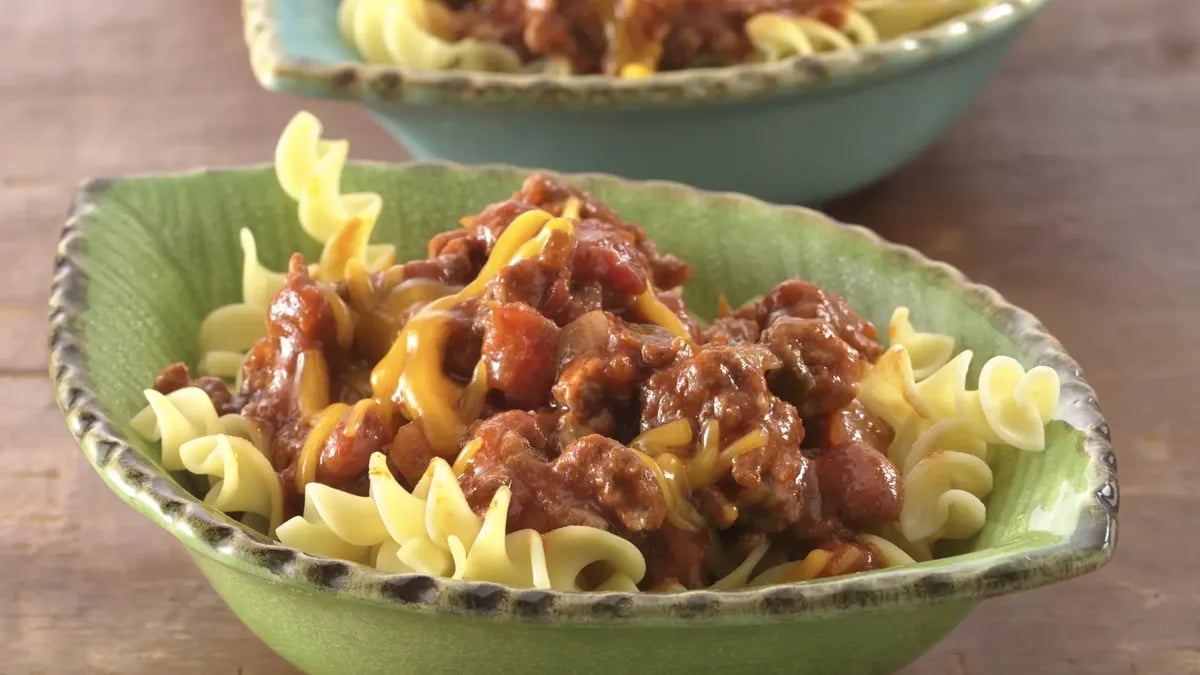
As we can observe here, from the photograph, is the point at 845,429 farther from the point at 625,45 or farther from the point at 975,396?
the point at 625,45

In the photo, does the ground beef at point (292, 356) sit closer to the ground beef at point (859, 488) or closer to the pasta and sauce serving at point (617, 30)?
the ground beef at point (859, 488)

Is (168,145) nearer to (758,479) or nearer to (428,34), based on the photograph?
(428,34)

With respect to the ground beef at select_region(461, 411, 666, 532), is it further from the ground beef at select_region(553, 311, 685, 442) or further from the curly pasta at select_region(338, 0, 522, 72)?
the curly pasta at select_region(338, 0, 522, 72)

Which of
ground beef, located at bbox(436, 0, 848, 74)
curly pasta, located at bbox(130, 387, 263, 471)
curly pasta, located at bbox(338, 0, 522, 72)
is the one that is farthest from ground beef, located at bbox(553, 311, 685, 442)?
curly pasta, located at bbox(338, 0, 522, 72)

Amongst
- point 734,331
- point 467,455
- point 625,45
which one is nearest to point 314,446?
point 467,455

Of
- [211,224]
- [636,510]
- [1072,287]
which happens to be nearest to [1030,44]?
[1072,287]
